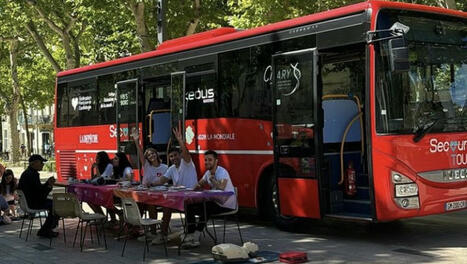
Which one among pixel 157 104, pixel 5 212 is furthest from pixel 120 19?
pixel 5 212

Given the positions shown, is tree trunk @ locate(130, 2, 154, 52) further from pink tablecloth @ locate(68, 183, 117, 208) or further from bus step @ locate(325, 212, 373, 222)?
bus step @ locate(325, 212, 373, 222)

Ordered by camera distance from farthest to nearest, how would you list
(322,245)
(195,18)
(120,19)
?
(195,18), (120,19), (322,245)

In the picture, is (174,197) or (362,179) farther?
(362,179)

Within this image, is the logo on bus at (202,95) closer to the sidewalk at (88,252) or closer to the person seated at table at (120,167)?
the person seated at table at (120,167)

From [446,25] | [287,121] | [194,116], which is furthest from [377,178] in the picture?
[194,116]

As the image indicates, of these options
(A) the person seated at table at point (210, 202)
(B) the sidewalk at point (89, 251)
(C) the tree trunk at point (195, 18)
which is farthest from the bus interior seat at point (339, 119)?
(C) the tree trunk at point (195, 18)

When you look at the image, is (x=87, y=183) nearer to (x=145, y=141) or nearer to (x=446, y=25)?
(x=145, y=141)

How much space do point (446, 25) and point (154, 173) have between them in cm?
515

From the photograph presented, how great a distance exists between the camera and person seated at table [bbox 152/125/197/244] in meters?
9.02

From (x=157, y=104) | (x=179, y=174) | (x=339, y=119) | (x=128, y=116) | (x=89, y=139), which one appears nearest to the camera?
(x=179, y=174)

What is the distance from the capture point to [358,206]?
9086mm

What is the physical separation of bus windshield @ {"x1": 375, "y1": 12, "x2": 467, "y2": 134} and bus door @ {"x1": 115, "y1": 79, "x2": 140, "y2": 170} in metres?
6.77

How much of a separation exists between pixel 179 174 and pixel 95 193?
4.60 feet

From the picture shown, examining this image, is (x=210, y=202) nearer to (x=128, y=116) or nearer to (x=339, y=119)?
(x=339, y=119)
